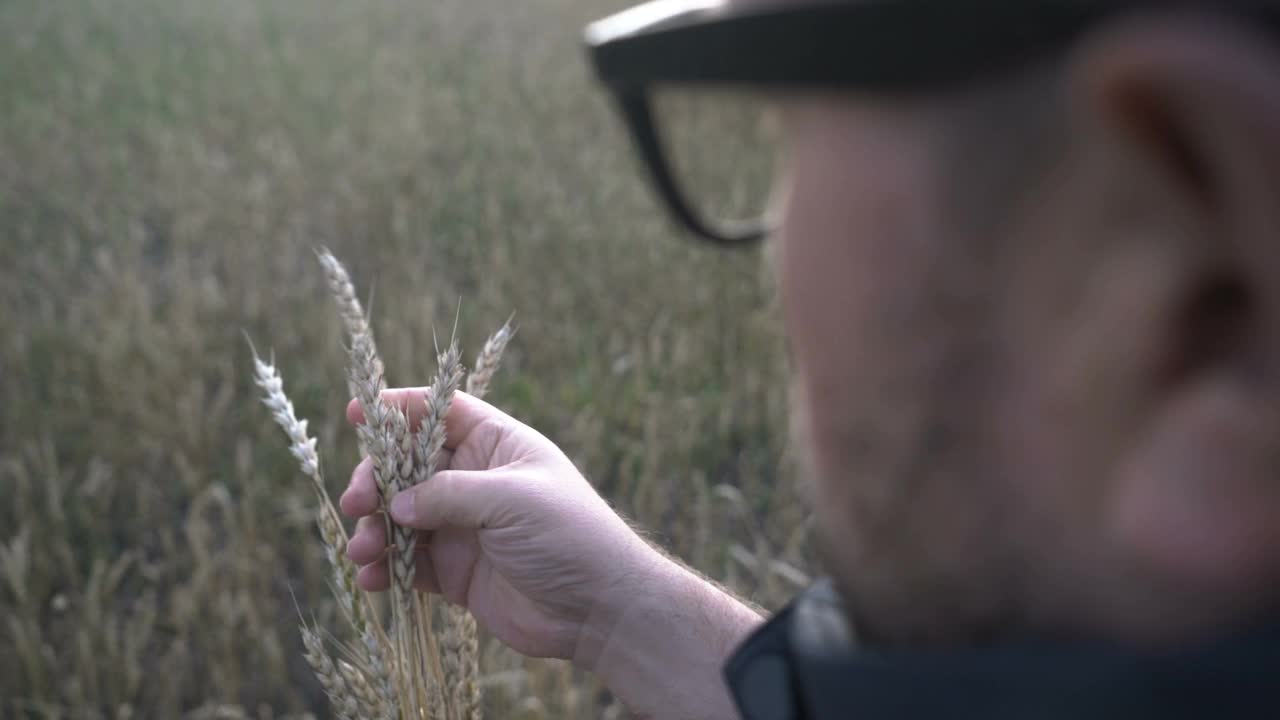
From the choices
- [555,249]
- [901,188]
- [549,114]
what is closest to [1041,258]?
[901,188]

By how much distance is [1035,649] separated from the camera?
67cm

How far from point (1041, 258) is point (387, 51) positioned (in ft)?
30.7

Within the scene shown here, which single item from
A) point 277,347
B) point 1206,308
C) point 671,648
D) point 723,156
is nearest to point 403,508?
point 671,648

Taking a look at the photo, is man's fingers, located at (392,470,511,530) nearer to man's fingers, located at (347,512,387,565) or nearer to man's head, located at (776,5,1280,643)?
man's fingers, located at (347,512,387,565)

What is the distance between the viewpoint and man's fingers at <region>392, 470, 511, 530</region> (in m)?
1.29

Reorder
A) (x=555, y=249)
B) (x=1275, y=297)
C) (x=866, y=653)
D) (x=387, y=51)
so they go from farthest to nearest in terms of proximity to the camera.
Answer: (x=387, y=51), (x=555, y=249), (x=866, y=653), (x=1275, y=297)

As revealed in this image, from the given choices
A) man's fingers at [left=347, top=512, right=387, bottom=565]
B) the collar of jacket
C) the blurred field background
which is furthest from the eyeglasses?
the blurred field background

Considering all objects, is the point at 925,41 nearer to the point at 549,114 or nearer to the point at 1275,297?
the point at 1275,297

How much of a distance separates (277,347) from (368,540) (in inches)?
111

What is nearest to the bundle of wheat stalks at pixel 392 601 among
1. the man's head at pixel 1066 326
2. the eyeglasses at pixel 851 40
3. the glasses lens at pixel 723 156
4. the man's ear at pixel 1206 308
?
the eyeglasses at pixel 851 40

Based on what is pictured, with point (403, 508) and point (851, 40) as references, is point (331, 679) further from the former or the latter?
point (851, 40)

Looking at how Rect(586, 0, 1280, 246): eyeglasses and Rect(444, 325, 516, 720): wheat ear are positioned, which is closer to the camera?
Rect(586, 0, 1280, 246): eyeglasses

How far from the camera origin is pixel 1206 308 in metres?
0.60

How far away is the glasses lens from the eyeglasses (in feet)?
12.3
